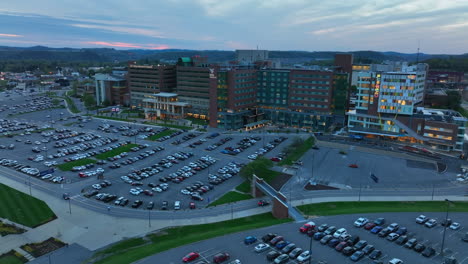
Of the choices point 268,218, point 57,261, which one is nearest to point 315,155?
point 268,218

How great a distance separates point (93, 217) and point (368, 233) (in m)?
43.4

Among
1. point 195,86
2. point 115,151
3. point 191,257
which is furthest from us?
point 195,86

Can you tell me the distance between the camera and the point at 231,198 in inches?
2473

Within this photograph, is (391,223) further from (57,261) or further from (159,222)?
(57,261)

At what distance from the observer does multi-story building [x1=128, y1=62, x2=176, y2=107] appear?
5655 inches

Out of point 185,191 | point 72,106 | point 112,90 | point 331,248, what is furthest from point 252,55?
point 331,248

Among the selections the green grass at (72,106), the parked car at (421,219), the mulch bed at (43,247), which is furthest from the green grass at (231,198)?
the green grass at (72,106)

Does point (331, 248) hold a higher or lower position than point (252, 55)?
lower

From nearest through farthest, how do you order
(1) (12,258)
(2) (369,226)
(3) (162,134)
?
(1) (12,258) → (2) (369,226) → (3) (162,134)

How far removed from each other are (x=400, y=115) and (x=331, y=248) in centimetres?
7063

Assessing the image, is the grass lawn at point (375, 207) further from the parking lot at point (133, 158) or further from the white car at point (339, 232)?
the parking lot at point (133, 158)

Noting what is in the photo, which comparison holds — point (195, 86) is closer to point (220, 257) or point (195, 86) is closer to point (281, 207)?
point (281, 207)

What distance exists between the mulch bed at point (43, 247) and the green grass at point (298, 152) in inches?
1998

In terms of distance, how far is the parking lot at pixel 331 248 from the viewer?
131 ft
